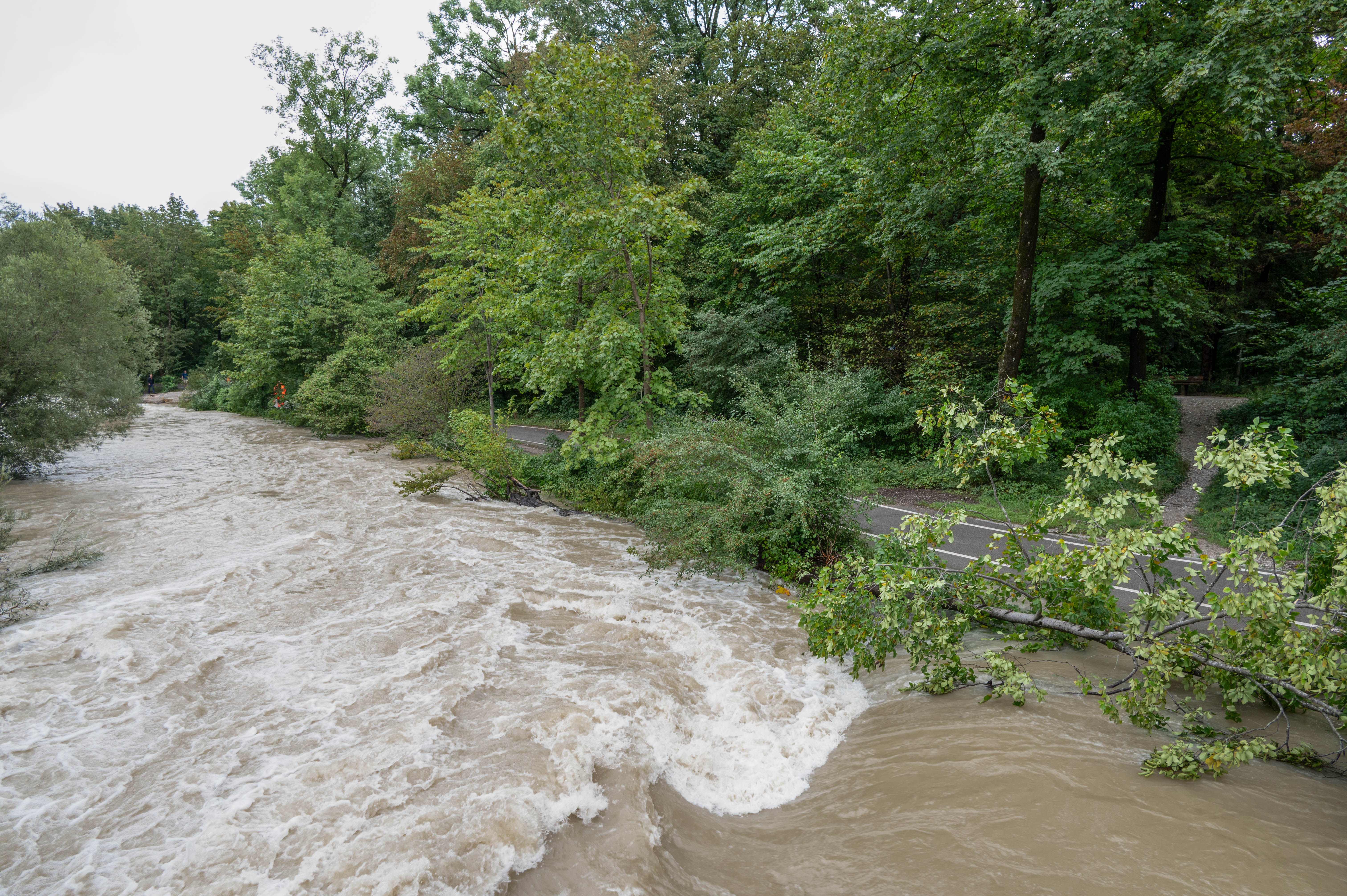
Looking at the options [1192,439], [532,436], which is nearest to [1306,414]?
[1192,439]

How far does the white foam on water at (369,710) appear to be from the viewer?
4090 millimetres

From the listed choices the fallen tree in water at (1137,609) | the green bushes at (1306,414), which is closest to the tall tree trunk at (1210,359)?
the green bushes at (1306,414)

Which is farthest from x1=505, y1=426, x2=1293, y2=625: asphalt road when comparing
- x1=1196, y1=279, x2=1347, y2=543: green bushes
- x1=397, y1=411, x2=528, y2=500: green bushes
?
x1=397, y1=411, x2=528, y2=500: green bushes

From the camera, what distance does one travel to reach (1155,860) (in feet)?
11.8

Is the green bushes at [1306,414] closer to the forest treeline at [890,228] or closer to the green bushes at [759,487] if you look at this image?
the forest treeline at [890,228]

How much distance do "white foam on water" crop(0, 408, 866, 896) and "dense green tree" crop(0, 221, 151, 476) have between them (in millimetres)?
8778

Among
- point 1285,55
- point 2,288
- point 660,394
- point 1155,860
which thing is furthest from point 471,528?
point 1285,55

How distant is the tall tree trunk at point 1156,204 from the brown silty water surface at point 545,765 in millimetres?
11115

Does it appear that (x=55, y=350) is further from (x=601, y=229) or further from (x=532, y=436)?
(x=601, y=229)

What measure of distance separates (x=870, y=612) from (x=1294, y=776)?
3057 millimetres

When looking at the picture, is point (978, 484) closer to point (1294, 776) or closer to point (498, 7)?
point (1294, 776)

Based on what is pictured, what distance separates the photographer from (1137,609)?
464cm

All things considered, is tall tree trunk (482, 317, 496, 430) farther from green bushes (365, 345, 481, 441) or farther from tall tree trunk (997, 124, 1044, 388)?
tall tree trunk (997, 124, 1044, 388)

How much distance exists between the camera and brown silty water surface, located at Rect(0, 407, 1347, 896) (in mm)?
3814
